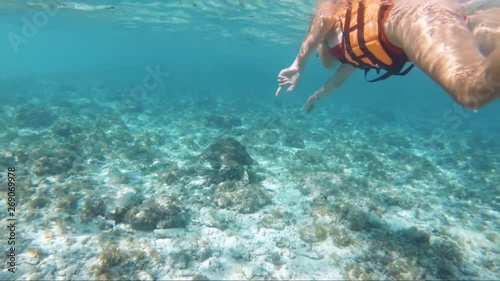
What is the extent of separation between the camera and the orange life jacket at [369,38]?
10.8 feet

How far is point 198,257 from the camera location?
5887 millimetres

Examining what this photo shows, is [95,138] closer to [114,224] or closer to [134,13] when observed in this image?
[114,224]

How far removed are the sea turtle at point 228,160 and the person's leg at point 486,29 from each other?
7.23m

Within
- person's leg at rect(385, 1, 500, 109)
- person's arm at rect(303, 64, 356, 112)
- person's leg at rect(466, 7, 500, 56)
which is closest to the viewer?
person's leg at rect(385, 1, 500, 109)

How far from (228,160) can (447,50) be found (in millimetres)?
7888

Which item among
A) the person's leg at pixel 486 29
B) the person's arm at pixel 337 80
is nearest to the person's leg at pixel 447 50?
the person's leg at pixel 486 29

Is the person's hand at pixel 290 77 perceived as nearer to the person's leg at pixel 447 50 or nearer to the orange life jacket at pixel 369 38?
the orange life jacket at pixel 369 38

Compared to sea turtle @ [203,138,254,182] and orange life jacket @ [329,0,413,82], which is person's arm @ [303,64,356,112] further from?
sea turtle @ [203,138,254,182]

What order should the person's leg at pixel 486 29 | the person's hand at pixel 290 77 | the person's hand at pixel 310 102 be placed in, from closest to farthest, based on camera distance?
the person's leg at pixel 486 29 < the person's hand at pixel 290 77 < the person's hand at pixel 310 102

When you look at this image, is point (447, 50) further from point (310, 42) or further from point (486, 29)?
point (310, 42)

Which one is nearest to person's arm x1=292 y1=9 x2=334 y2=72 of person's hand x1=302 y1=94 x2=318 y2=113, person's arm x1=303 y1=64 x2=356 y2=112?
person's arm x1=303 y1=64 x2=356 y2=112

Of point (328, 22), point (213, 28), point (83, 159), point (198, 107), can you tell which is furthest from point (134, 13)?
point (328, 22)

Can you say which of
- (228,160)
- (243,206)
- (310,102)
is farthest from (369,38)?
(228,160)

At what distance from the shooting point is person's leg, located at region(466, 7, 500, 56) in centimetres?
246
